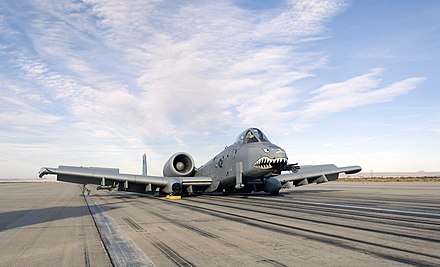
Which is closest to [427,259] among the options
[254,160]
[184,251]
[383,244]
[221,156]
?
[383,244]

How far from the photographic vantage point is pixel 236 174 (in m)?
22.0

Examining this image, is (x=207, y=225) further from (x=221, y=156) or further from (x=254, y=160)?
(x=221, y=156)

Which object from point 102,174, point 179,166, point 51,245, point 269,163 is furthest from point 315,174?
point 51,245

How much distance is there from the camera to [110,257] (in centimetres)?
566

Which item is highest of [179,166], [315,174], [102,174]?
[179,166]

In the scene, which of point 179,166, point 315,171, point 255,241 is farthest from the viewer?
point 179,166

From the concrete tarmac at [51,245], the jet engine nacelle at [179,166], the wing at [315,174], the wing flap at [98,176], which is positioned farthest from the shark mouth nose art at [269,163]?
the concrete tarmac at [51,245]

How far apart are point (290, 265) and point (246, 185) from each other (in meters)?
17.9

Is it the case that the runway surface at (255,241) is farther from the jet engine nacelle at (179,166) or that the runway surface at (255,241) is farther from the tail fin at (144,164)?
the tail fin at (144,164)

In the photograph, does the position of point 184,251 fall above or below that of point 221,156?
below

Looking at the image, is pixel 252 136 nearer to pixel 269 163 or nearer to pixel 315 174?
pixel 269 163

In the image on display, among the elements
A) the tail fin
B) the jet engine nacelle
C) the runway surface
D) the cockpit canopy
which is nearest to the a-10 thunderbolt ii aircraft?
the cockpit canopy

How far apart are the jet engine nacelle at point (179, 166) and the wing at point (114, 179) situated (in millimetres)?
4017

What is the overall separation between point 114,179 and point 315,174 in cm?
1386
